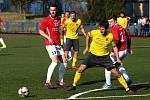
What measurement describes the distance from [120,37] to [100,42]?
1275mm

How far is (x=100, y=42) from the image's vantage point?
13.3 m

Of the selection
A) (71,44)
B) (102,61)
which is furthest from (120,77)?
(71,44)

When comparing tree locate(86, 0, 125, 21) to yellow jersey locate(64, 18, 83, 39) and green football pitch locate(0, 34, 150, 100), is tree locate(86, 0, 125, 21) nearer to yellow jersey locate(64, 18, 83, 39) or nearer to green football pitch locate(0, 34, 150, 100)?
green football pitch locate(0, 34, 150, 100)

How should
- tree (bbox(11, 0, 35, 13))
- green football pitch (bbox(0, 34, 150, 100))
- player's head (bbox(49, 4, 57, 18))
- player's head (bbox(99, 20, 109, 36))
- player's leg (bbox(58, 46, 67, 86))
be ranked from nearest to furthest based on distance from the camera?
green football pitch (bbox(0, 34, 150, 100)) < player's head (bbox(99, 20, 109, 36)) < player's head (bbox(49, 4, 57, 18)) < player's leg (bbox(58, 46, 67, 86)) < tree (bbox(11, 0, 35, 13))

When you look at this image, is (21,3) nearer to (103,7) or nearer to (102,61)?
(103,7)

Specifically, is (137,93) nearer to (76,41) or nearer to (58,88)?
(58,88)

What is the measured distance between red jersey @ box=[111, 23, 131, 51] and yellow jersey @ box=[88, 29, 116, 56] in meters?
0.80

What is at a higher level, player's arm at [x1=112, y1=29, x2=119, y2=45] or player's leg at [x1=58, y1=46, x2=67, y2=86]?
player's arm at [x1=112, y1=29, x2=119, y2=45]

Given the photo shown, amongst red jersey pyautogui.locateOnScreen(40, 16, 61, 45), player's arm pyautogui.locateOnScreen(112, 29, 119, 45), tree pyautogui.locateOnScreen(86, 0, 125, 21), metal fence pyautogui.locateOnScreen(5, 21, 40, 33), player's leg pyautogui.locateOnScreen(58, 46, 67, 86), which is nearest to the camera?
player's arm pyautogui.locateOnScreen(112, 29, 119, 45)

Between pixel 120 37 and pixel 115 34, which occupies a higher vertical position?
pixel 115 34

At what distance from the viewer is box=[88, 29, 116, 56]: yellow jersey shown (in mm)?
13250

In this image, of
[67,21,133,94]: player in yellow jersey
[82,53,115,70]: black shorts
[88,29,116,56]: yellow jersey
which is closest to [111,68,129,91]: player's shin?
[67,21,133,94]: player in yellow jersey

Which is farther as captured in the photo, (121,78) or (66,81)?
(66,81)

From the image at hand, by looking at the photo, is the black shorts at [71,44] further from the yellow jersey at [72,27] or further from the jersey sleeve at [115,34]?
the jersey sleeve at [115,34]
